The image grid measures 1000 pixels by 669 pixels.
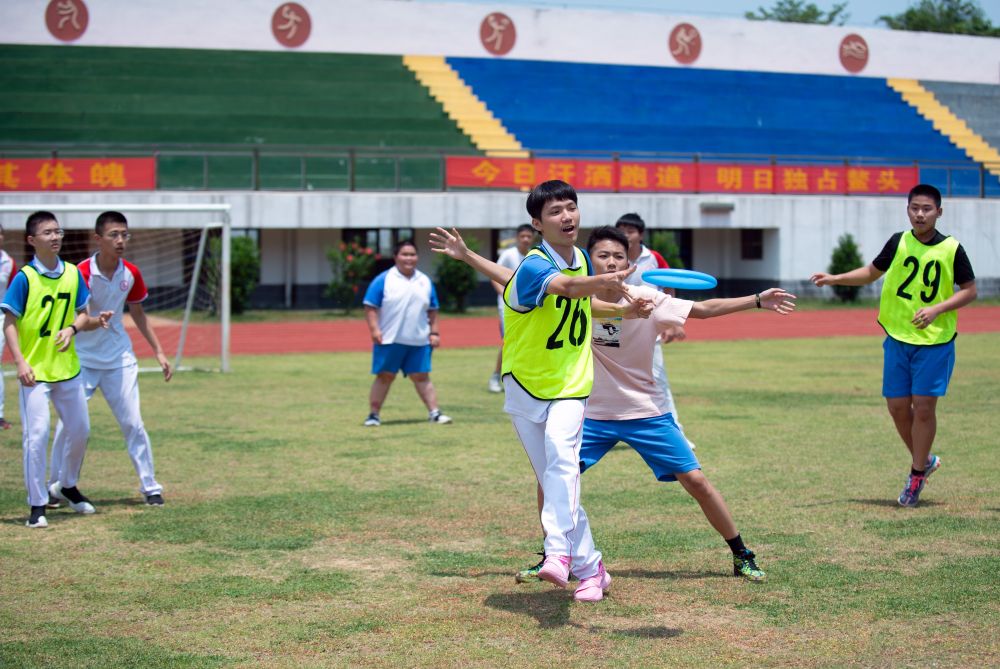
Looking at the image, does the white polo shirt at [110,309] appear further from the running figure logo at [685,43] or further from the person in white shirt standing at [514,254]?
the running figure logo at [685,43]

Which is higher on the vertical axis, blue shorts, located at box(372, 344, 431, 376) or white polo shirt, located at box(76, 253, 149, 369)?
white polo shirt, located at box(76, 253, 149, 369)

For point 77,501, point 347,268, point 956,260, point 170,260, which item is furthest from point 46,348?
point 347,268

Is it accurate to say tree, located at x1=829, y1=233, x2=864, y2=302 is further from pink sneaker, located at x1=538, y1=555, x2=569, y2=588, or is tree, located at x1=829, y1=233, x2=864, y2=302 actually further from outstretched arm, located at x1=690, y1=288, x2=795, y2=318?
pink sneaker, located at x1=538, y1=555, x2=569, y2=588


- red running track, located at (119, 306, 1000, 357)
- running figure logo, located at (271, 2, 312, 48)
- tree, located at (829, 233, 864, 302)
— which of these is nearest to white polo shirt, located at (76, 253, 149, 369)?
red running track, located at (119, 306, 1000, 357)

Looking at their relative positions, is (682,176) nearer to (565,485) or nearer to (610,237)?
(610,237)

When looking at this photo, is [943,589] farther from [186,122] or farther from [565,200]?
[186,122]

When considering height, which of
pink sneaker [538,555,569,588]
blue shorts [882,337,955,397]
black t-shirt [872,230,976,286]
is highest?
black t-shirt [872,230,976,286]

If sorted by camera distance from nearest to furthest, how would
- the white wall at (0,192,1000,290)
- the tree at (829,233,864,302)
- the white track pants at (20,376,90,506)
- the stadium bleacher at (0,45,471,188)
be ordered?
the white track pants at (20,376,90,506) → the white wall at (0,192,1000,290) → the tree at (829,233,864,302) → the stadium bleacher at (0,45,471,188)

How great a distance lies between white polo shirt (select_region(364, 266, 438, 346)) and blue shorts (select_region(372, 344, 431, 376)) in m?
0.07

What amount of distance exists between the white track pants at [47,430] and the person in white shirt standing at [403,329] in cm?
493

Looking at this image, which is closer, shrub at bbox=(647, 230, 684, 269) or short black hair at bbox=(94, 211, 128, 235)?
short black hair at bbox=(94, 211, 128, 235)

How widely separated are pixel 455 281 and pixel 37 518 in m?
25.9

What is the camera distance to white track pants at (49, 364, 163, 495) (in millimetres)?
8398

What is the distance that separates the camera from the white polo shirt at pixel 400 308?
43.0ft
